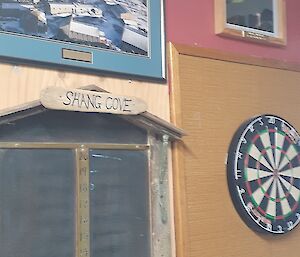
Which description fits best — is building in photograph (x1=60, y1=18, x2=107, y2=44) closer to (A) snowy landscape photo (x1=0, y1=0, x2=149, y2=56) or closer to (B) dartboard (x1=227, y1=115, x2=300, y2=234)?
(A) snowy landscape photo (x1=0, y1=0, x2=149, y2=56)

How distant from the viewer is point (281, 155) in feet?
5.90

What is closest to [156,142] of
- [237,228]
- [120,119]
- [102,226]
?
[120,119]

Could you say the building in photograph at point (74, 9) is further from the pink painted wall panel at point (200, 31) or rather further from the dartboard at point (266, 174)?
the dartboard at point (266, 174)

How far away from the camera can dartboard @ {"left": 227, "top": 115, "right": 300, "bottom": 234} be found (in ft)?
5.49

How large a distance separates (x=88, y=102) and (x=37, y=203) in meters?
0.28

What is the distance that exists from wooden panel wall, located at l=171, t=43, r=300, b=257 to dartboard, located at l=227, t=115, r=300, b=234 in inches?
1.3

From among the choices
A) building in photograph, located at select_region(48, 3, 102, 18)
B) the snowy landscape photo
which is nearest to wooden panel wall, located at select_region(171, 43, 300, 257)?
→ the snowy landscape photo

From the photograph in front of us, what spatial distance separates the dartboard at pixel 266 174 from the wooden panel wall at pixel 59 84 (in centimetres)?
30

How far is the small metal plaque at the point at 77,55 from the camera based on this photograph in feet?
4.51

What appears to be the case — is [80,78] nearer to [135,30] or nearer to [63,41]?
[63,41]

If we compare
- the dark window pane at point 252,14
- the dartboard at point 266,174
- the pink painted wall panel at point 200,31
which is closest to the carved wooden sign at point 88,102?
the pink painted wall panel at point 200,31

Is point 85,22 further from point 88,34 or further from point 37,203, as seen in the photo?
point 37,203

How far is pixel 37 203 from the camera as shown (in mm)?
1301

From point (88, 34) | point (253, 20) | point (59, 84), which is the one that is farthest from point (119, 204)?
point (253, 20)
